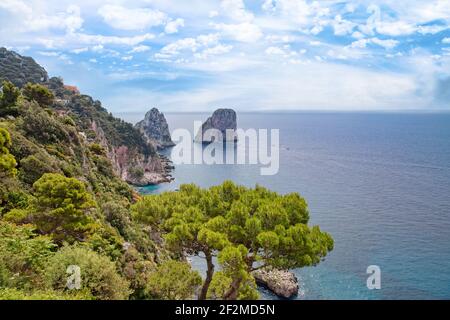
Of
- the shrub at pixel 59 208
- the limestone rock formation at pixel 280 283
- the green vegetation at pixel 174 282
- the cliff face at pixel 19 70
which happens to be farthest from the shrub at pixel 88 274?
the cliff face at pixel 19 70

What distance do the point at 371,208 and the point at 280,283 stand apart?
89.5ft

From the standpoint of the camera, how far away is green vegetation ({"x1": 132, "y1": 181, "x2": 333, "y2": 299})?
9.53m

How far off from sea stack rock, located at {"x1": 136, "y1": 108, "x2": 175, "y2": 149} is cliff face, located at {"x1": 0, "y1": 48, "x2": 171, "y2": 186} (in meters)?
49.8

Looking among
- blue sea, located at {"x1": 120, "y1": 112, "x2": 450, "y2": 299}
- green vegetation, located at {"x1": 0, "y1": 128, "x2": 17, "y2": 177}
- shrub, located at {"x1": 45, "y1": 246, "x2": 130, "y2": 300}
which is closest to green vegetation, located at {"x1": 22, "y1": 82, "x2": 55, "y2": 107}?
green vegetation, located at {"x1": 0, "y1": 128, "x2": 17, "y2": 177}

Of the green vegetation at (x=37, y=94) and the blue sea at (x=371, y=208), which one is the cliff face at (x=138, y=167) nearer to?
the blue sea at (x=371, y=208)

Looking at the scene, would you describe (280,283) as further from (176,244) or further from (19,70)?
(19,70)

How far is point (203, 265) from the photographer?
40.3 metres

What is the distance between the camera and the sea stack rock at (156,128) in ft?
483

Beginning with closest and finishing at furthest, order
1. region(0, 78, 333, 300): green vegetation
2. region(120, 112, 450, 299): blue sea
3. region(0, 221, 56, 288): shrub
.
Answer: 1. region(0, 221, 56, 288): shrub
2. region(0, 78, 333, 300): green vegetation
3. region(120, 112, 450, 299): blue sea

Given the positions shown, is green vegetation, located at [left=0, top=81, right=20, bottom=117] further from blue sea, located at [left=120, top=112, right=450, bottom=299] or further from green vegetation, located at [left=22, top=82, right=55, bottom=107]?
blue sea, located at [left=120, top=112, right=450, bottom=299]

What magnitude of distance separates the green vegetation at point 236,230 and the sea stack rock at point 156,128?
13545 centimetres

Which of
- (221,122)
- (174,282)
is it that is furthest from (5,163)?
(221,122)
